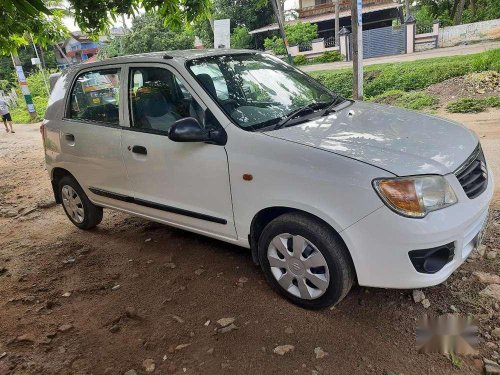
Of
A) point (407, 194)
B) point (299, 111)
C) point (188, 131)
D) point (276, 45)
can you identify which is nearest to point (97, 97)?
point (188, 131)

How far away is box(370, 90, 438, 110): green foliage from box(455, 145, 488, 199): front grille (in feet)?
24.9

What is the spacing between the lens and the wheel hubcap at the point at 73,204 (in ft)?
→ 14.7

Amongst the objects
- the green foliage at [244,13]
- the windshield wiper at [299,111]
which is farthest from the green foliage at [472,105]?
the green foliage at [244,13]

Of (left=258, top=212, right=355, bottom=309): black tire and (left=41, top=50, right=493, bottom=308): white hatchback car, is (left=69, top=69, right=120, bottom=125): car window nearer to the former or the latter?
(left=41, top=50, right=493, bottom=308): white hatchback car

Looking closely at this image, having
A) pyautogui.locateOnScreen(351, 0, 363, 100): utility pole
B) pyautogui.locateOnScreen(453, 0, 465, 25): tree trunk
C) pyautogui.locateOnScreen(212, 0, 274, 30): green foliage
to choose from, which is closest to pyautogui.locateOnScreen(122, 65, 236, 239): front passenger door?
pyautogui.locateOnScreen(351, 0, 363, 100): utility pole

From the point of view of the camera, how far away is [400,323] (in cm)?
254

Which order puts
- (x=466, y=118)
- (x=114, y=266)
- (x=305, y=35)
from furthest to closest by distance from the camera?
(x=305, y=35) < (x=466, y=118) < (x=114, y=266)

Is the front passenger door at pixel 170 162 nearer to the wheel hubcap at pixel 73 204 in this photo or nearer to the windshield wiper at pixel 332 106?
the windshield wiper at pixel 332 106

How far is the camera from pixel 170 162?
10.4 feet

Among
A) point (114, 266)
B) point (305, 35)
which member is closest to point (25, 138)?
point (114, 266)

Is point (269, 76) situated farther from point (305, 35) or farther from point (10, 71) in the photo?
point (10, 71)

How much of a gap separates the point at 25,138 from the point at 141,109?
1196 centimetres

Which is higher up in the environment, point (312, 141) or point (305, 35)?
point (305, 35)

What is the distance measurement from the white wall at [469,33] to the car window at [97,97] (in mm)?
23694
